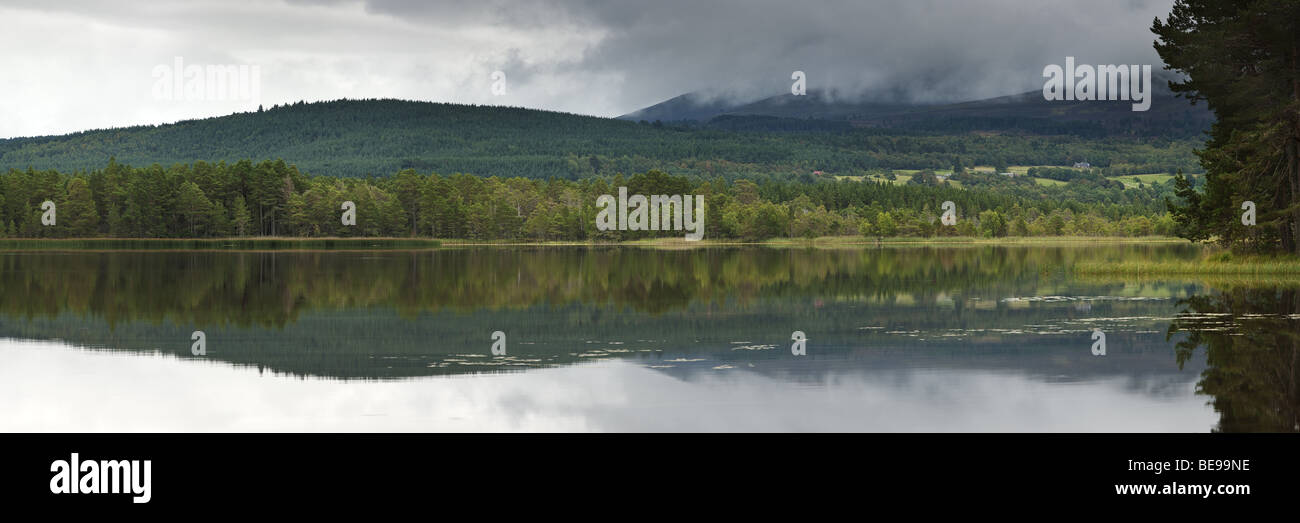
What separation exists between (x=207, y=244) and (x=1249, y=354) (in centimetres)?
12945

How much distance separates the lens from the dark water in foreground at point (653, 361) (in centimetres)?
1426

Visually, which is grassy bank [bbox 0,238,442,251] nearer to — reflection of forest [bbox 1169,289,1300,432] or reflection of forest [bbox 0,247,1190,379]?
reflection of forest [bbox 0,247,1190,379]

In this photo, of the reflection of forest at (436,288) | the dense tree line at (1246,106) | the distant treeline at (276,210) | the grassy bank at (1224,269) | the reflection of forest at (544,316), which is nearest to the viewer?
the reflection of forest at (544,316)

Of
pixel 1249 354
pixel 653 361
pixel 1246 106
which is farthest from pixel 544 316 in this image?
pixel 1246 106

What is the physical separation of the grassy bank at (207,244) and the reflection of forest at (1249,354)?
109 meters

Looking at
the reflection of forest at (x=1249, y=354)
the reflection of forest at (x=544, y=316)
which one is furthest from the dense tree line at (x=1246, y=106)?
the reflection of forest at (x=1249, y=354)

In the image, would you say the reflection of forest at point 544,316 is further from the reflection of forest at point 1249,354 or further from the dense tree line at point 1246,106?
the dense tree line at point 1246,106

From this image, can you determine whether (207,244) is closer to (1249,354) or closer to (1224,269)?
(1224,269)

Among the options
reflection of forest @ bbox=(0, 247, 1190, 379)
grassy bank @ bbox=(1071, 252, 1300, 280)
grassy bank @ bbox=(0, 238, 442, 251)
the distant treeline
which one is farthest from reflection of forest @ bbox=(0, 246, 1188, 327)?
the distant treeline

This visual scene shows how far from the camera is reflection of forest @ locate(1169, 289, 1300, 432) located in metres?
13.7

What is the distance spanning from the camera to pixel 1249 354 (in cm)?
1933

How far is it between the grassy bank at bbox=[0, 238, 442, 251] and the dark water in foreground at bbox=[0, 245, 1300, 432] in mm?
93426
